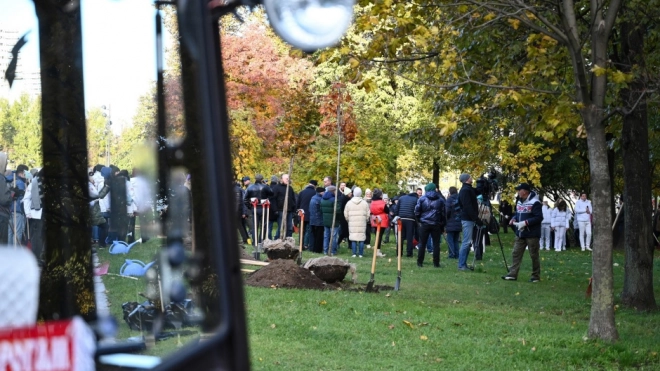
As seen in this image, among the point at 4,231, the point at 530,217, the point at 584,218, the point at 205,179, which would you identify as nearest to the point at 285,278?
the point at 530,217

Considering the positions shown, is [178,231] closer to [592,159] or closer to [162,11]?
[162,11]

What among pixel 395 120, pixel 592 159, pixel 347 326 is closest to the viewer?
pixel 592 159

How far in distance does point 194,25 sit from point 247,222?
26.1 m

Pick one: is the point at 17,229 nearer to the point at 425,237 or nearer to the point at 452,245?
the point at 425,237

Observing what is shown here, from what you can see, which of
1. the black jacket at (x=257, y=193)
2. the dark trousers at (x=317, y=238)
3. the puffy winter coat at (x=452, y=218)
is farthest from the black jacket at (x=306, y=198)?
the puffy winter coat at (x=452, y=218)

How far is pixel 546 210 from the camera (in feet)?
113

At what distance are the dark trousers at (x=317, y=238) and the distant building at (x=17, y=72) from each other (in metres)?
24.0

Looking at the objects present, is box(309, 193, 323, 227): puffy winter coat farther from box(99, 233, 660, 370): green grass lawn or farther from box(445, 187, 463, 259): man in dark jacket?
box(99, 233, 660, 370): green grass lawn

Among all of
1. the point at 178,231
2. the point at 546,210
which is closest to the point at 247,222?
the point at 546,210

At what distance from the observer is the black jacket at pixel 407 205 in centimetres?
2511

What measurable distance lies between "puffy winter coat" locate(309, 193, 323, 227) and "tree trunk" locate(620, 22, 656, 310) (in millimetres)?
11716

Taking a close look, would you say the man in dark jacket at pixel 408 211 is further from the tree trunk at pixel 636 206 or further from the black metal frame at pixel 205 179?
the black metal frame at pixel 205 179

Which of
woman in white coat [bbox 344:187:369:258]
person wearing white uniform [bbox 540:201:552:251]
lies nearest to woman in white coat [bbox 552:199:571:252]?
person wearing white uniform [bbox 540:201:552:251]

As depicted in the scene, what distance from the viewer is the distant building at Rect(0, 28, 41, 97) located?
1.93m
